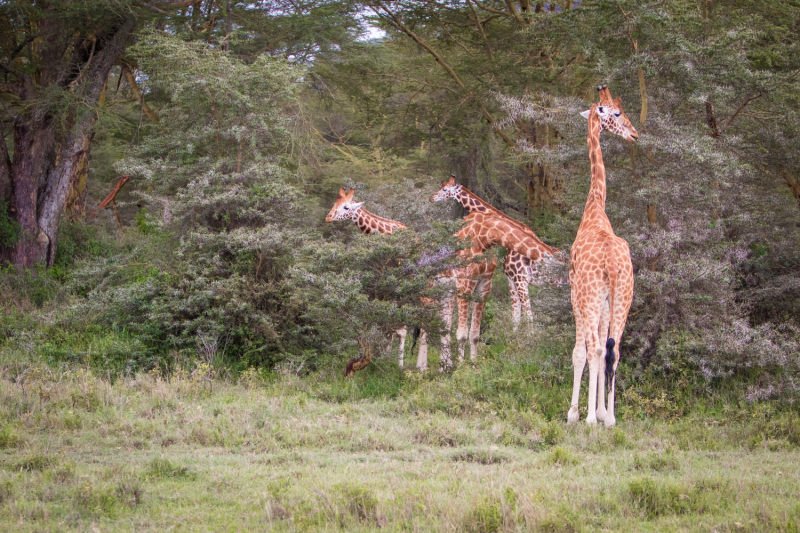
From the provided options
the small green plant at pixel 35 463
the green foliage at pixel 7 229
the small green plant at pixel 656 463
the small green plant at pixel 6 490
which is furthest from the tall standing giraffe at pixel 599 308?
the green foliage at pixel 7 229

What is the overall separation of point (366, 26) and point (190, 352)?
11381mm

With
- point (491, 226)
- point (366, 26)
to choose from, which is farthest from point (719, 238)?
point (366, 26)

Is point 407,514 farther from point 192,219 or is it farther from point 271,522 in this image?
point 192,219

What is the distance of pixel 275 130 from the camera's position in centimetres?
1209

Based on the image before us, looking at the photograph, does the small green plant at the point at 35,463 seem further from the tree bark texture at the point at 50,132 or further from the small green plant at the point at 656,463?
the tree bark texture at the point at 50,132

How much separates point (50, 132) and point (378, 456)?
39.4 feet

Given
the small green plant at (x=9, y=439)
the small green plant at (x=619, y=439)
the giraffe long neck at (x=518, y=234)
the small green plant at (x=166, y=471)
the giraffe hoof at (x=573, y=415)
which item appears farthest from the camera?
the giraffe long neck at (x=518, y=234)

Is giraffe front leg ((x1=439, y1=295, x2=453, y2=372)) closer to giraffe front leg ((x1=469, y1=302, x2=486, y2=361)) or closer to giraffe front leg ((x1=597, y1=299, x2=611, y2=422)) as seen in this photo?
giraffe front leg ((x1=469, y1=302, x2=486, y2=361))

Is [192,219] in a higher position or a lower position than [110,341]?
higher

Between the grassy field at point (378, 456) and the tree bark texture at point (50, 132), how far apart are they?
652cm

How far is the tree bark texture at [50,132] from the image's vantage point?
14484 millimetres

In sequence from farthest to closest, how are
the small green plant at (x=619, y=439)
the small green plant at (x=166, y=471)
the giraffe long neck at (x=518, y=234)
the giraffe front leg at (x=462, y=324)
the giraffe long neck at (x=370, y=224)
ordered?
the giraffe long neck at (x=370, y=224), the giraffe long neck at (x=518, y=234), the giraffe front leg at (x=462, y=324), the small green plant at (x=619, y=439), the small green plant at (x=166, y=471)

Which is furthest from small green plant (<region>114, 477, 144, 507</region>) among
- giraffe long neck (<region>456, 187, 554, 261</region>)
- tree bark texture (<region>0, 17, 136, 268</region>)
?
tree bark texture (<region>0, 17, 136, 268</region>)

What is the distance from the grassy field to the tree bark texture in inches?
257
